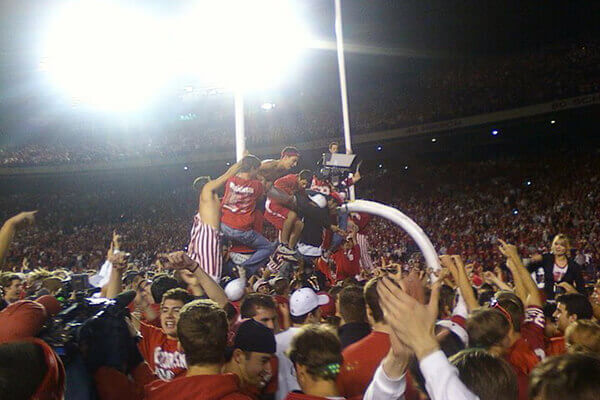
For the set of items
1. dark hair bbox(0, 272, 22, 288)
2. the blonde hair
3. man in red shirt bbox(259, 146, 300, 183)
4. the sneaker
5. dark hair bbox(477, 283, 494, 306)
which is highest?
man in red shirt bbox(259, 146, 300, 183)

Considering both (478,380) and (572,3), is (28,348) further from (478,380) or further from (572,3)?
(572,3)

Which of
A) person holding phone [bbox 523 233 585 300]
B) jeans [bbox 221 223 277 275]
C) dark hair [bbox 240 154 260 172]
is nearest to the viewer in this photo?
dark hair [bbox 240 154 260 172]

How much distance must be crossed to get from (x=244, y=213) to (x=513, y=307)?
285cm

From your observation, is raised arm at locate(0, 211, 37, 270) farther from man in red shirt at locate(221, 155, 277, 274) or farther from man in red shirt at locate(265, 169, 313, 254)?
man in red shirt at locate(265, 169, 313, 254)

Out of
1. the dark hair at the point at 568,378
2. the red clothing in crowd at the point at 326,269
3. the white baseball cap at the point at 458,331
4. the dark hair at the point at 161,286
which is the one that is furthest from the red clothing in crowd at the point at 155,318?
the red clothing in crowd at the point at 326,269

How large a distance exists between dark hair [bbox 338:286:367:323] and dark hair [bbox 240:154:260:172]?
189 centimetres

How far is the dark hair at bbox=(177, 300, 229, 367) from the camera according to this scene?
94.7 inches

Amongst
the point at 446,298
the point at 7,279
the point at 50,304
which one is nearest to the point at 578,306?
the point at 446,298

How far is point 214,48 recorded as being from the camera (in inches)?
317

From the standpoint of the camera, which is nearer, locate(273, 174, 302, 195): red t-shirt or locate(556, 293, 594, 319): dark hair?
locate(556, 293, 594, 319): dark hair

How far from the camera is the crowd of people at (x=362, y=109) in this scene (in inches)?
897

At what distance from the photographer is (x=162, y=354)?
131 inches

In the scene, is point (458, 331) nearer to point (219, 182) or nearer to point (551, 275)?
point (219, 182)

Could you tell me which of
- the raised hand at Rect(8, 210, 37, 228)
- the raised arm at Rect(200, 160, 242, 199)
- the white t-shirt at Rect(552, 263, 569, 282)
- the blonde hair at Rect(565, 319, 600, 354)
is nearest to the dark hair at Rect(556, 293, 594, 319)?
the blonde hair at Rect(565, 319, 600, 354)
